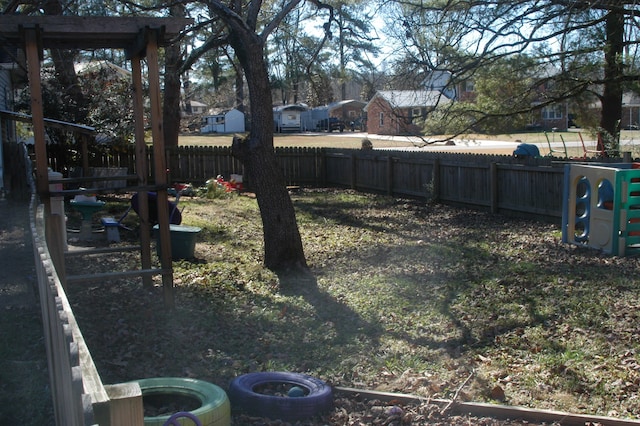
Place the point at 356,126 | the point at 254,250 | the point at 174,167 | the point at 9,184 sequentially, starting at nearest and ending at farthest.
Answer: the point at 254,250 < the point at 9,184 < the point at 174,167 < the point at 356,126

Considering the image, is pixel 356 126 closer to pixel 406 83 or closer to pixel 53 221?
pixel 406 83

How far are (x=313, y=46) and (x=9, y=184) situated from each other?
847 centimetres

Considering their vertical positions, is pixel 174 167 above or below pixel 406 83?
below

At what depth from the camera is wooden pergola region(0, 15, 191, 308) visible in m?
7.10

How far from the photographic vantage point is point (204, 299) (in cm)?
830

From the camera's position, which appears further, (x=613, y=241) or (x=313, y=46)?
(x=313, y=46)

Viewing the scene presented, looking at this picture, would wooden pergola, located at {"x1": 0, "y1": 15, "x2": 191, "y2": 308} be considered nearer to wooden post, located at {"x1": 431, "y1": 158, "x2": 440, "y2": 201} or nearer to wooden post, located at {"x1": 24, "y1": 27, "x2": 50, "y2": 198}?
wooden post, located at {"x1": 24, "y1": 27, "x2": 50, "y2": 198}

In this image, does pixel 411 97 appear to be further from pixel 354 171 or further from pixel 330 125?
pixel 330 125

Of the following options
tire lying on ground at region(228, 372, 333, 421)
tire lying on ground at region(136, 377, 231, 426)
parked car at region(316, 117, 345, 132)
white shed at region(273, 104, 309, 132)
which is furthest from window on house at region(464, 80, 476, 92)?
white shed at region(273, 104, 309, 132)

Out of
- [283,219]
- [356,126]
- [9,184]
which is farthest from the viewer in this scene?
[356,126]

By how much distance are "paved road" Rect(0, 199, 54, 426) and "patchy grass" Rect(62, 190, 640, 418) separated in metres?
0.49

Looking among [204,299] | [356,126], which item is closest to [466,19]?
[204,299]

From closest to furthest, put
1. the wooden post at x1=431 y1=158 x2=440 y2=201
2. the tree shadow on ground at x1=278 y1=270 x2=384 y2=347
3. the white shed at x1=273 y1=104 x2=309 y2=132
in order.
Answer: the tree shadow on ground at x1=278 y1=270 x2=384 y2=347
the wooden post at x1=431 y1=158 x2=440 y2=201
the white shed at x1=273 y1=104 x2=309 y2=132

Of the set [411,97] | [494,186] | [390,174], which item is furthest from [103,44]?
[390,174]
